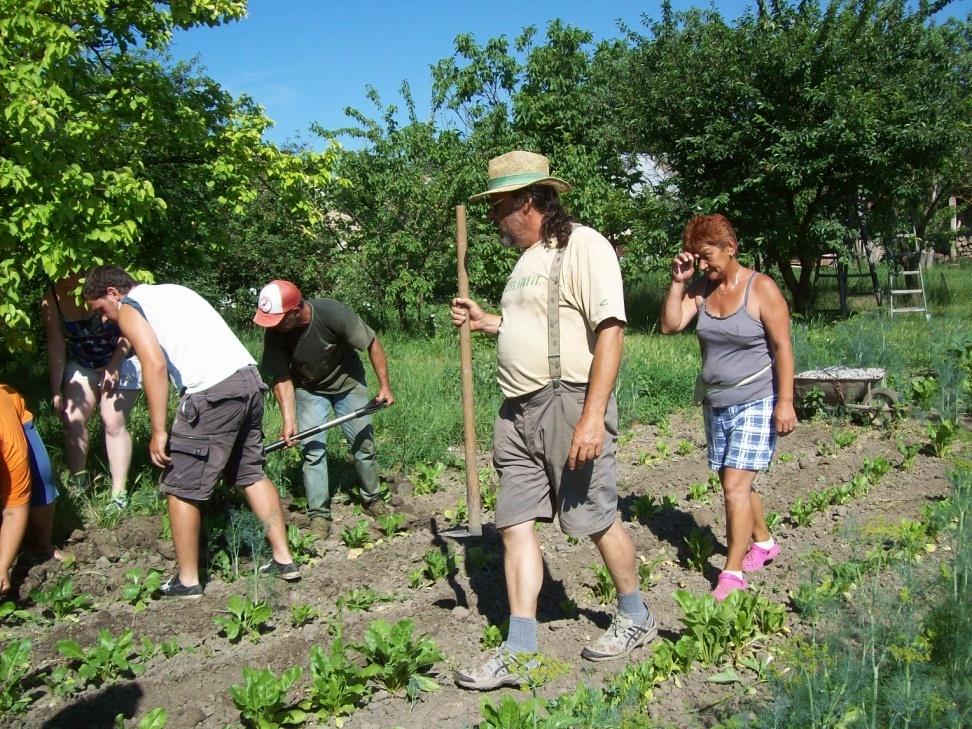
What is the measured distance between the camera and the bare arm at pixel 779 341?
4.32 metres

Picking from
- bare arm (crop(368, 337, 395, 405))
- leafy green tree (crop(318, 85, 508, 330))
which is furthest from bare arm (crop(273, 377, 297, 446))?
leafy green tree (crop(318, 85, 508, 330))

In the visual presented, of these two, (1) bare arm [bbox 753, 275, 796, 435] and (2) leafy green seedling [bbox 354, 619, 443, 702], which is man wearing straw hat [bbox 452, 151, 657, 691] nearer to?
(2) leafy green seedling [bbox 354, 619, 443, 702]

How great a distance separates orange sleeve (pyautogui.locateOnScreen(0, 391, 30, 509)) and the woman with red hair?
331cm

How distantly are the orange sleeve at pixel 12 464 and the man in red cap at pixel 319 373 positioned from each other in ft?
4.35

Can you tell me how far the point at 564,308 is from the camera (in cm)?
356

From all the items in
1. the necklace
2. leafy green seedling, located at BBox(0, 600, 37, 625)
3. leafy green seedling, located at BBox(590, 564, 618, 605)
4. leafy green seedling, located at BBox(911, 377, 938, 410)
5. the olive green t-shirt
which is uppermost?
the necklace

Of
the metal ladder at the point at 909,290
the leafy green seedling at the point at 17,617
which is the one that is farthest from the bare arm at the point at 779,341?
the metal ladder at the point at 909,290

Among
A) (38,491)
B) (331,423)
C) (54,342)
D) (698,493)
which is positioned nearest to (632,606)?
(331,423)

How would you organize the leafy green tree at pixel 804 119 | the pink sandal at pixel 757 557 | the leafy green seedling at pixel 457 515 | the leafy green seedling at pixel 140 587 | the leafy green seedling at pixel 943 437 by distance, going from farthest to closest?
the leafy green tree at pixel 804 119, the leafy green seedling at pixel 943 437, the leafy green seedling at pixel 457 515, the pink sandal at pixel 757 557, the leafy green seedling at pixel 140 587

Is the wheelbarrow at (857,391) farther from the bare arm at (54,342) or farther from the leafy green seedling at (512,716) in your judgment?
the bare arm at (54,342)

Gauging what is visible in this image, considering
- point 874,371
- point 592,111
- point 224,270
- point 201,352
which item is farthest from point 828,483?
point 224,270

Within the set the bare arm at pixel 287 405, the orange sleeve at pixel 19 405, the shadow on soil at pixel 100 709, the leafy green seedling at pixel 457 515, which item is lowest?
the shadow on soil at pixel 100 709

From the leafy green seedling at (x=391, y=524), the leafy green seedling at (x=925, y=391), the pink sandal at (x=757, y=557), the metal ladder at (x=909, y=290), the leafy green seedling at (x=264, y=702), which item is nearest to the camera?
the leafy green seedling at (x=264, y=702)

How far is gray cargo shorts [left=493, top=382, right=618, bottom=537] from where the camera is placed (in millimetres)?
3609
